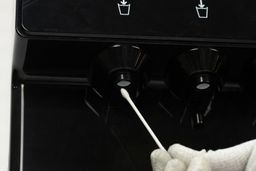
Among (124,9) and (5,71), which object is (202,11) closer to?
(124,9)

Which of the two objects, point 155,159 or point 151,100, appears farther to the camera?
point 151,100

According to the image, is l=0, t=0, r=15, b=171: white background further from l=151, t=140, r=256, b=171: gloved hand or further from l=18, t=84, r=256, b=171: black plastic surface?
l=151, t=140, r=256, b=171: gloved hand

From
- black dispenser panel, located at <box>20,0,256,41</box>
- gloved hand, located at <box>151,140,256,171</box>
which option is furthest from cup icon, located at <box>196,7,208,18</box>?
gloved hand, located at <box>151,140,256,171</box>

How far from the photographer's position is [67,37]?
0.53 metres

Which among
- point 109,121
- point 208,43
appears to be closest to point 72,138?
point 109,121

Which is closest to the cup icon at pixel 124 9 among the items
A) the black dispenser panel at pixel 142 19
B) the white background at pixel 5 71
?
the black dispenser panel at pixel 142 19

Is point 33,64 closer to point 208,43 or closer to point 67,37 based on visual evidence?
point 67,37

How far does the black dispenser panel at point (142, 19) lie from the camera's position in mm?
537

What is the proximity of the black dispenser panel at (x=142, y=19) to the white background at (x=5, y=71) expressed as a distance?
0.17ft

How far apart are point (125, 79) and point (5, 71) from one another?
151 mm

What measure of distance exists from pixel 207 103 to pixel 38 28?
183mm

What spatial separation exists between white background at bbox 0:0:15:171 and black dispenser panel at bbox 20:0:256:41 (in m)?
0.05

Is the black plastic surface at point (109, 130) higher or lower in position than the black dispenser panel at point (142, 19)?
lower

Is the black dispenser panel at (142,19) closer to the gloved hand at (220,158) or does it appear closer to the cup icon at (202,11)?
the cup icon at (202,11)
